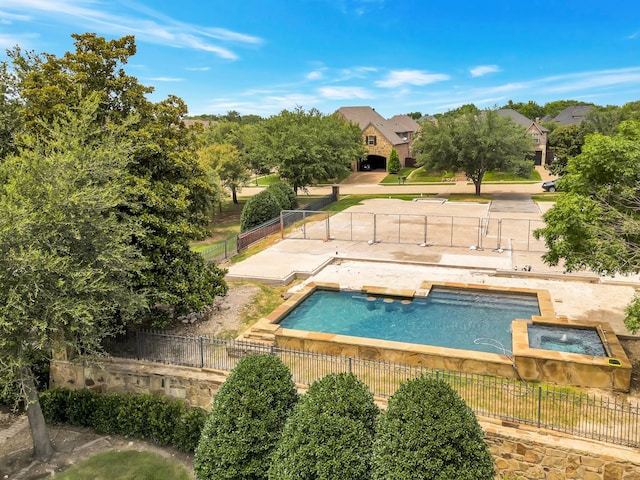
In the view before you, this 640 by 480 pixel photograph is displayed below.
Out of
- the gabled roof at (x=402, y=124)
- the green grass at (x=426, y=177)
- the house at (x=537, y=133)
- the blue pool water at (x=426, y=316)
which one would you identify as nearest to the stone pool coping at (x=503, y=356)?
the blue pool water at (x=426, y=316)

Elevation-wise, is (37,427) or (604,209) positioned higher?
(604,209)

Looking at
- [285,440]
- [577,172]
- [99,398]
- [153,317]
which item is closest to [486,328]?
[577,172]

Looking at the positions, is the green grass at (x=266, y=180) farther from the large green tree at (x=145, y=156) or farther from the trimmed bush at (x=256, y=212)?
the large green tree at (x=145, y=156)

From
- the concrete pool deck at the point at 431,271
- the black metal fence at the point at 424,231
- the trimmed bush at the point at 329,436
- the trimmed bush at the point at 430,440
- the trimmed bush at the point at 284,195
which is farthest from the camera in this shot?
the trimmed bush at the point at 284,195

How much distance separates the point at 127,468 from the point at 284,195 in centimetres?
2483

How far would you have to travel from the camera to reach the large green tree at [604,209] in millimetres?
11117

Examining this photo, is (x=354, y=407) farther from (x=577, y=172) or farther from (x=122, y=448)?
(x=577, y=172)

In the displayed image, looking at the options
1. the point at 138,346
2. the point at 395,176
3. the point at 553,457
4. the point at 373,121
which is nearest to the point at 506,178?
the point at 395,176

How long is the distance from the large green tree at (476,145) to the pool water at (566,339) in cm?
2955

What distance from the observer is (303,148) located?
39.3 meters

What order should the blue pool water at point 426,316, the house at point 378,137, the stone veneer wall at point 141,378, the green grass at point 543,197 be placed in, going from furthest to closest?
the house at point 378,137, the green grass at point 543,197, the blue pool water at point 426,316, the stone veneer wall at point 141,378

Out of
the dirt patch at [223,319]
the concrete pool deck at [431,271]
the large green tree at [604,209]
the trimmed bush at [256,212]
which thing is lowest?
the dirt patch at [223,319]

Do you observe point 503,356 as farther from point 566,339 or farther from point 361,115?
point 361,115

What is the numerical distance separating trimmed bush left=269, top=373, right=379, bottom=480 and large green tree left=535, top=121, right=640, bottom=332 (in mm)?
6243
